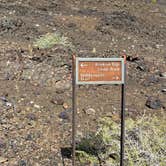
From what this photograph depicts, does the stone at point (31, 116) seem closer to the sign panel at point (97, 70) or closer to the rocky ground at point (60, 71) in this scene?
the rocky ground at point (60, 71)

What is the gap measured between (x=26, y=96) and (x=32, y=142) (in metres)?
1.25

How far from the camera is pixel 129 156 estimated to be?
502cm

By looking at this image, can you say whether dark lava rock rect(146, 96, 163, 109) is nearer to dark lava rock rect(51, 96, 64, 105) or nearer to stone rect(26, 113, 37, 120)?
dark lava rock rect(51, 96, 64, 105)

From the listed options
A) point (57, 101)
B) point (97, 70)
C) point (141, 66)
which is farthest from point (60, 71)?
point (97, 70)

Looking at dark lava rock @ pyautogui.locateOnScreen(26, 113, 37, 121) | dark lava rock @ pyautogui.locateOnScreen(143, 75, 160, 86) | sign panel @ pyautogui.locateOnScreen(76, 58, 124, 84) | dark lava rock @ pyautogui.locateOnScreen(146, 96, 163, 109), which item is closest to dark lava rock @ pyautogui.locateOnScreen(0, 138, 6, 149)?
dark lava rock @ pyautogui.locateOnScreen(26, 113, 37, 121)

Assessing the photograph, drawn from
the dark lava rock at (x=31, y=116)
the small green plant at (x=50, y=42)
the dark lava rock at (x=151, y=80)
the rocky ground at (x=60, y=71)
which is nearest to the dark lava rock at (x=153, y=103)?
the rocky ground at (x=60, y=71)

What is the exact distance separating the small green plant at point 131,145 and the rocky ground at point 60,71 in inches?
11.7

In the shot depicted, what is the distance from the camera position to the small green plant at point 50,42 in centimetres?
867

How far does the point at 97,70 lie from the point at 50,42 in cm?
417

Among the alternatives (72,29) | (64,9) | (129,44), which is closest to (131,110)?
(129,44)

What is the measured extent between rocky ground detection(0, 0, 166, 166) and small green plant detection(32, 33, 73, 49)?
0.17 m

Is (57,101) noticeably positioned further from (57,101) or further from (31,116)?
(31,116)

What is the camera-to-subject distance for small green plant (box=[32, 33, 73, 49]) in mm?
8672

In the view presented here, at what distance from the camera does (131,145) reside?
5.18m
